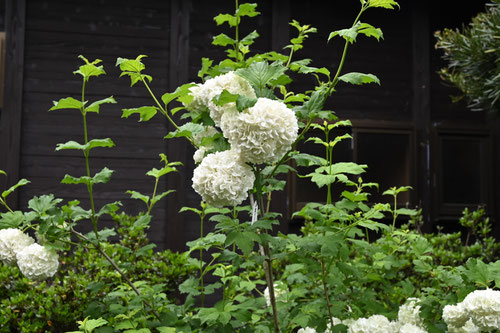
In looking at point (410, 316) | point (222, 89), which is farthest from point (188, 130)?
point (410, 316)

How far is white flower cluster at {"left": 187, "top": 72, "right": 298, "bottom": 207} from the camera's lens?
1.70m

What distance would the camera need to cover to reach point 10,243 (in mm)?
Answer: 2309

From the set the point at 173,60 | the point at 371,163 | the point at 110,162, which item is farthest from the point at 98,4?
the point at 371,163

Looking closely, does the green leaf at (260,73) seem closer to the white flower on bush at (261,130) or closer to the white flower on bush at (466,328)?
the white flower on bush at (261,130)

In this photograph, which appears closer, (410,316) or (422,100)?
(410,316)

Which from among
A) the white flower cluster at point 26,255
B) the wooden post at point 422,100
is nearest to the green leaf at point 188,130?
the white flower cluster at point 26,255

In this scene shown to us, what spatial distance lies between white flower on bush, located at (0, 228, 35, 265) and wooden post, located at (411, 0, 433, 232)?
3.92 m

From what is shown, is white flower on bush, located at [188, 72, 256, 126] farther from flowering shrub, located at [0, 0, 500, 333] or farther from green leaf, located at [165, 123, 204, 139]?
green leaf, located at [165, 123, 204, 139]

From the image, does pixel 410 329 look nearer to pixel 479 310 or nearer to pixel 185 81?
pixel 479 310

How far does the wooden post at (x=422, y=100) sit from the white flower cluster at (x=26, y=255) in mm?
3871

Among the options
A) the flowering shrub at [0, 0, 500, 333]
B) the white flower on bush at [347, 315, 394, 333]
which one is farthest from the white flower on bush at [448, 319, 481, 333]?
the white flower on bush at [347, 315, 394, 333]

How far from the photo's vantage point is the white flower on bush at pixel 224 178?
1.73 metres

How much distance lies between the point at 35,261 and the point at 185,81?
10.1 ft

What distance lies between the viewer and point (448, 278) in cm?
223
